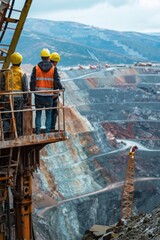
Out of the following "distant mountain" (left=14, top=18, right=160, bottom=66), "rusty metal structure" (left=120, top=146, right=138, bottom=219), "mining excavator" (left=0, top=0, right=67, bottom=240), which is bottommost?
"distant mountain" (left=14, top=18, right=160, bottom=66)

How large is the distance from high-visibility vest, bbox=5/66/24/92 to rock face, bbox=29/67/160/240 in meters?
17.2

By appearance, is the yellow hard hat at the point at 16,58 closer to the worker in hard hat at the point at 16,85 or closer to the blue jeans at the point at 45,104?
the worker in hard hat at the point at 16,85

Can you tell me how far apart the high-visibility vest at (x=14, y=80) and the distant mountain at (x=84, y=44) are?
80.1 metres

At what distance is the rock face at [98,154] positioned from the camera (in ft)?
108

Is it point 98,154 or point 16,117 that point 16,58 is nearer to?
point 16,117

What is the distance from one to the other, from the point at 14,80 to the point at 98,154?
34.1m

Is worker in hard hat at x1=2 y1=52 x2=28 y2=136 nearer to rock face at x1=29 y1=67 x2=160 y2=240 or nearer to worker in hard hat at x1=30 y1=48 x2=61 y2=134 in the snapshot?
worker in hard hat at x1=30 y1=48 x2=61 y2=134

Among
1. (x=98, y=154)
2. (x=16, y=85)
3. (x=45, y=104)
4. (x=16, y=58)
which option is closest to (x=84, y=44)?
(x=98, y=154)

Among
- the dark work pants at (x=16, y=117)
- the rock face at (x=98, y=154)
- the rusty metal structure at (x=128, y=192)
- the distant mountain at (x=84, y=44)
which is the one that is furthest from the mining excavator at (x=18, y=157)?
the distant mountain at (x=84, y=44)

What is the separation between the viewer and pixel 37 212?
101ft

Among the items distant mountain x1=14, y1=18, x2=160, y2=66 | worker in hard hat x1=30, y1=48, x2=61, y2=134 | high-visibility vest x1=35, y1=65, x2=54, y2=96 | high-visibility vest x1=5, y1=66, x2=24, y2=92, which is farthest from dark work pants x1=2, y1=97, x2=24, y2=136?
distant mountain x1=14, y1=18, x2=160, y2=66

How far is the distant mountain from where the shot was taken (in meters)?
95.0

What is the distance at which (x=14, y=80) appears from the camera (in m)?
10.2

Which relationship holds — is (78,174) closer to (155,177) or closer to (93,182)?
(93,182)
